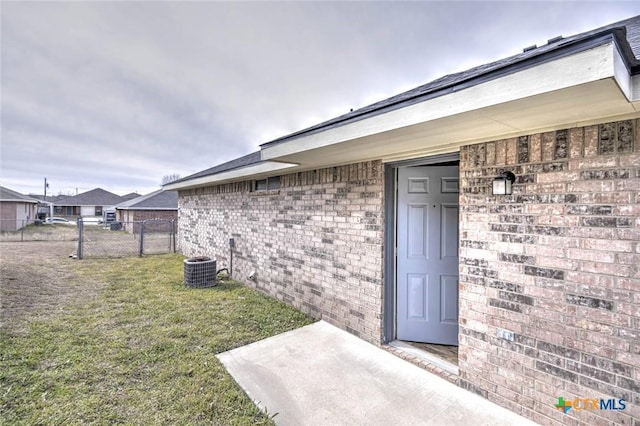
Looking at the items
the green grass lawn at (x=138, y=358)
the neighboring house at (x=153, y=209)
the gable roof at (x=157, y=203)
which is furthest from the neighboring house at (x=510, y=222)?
the gable roof at (x=157, y=203)

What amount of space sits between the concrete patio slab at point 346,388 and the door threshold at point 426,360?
103mm

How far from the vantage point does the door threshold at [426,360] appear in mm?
3059

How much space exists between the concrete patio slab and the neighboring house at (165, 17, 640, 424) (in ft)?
0.69

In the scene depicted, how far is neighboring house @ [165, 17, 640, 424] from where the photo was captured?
1752 millimetres

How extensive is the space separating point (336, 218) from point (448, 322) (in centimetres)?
212

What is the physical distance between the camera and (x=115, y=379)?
2.99 meters

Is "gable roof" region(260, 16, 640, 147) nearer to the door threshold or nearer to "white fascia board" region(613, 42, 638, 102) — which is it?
"white fascia board" region(613, 42, 638, 102)

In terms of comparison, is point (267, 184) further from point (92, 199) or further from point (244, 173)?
point (92, 199)

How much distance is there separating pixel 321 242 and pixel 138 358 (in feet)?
9.52

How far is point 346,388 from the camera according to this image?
2834 millimetres

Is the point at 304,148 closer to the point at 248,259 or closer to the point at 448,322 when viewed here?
the point at 448,322

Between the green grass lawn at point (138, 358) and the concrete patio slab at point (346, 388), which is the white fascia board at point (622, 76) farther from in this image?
the green grass lawn at point (138, 358)

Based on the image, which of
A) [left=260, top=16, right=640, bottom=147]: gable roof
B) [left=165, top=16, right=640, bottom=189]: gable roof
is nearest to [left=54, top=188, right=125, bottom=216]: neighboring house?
[left=165, top=16, right=640, bottom=189]: gable roof

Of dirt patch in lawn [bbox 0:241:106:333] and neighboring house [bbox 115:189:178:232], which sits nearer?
dirt patch in lawn [bbox 0:241:106:333]
